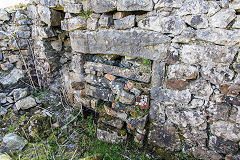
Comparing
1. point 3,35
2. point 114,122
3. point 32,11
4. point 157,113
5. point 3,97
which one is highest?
point 32,11

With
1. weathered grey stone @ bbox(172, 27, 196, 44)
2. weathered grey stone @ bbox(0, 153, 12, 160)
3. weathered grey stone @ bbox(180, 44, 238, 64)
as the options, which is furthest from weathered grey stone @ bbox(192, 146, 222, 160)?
weathered grey stone @ bbox(0, 153, 12, 160)

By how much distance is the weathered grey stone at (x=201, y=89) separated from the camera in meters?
1.73

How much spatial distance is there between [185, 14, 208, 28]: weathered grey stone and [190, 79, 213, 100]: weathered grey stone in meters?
0.59

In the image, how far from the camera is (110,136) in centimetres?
246

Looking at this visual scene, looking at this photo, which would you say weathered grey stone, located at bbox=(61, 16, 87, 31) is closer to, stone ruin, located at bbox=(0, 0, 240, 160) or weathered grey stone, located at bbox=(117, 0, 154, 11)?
stone ruin, located at bbox=(0, 0, 240, 160)

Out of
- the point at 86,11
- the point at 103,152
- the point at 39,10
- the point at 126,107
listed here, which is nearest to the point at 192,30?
the point at 126,107

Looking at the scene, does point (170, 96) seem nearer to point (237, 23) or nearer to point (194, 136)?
point (194, 136)

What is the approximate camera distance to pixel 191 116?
1.90m

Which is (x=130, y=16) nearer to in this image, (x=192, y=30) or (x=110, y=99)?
(x=192, y=30)

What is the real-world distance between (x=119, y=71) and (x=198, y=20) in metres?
1.14

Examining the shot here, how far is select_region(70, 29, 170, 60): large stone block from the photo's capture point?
184 centimetres

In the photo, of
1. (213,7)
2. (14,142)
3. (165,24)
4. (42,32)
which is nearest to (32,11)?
(42,32)

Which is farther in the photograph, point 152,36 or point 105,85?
point 105,85

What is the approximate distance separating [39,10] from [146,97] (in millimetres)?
2553
